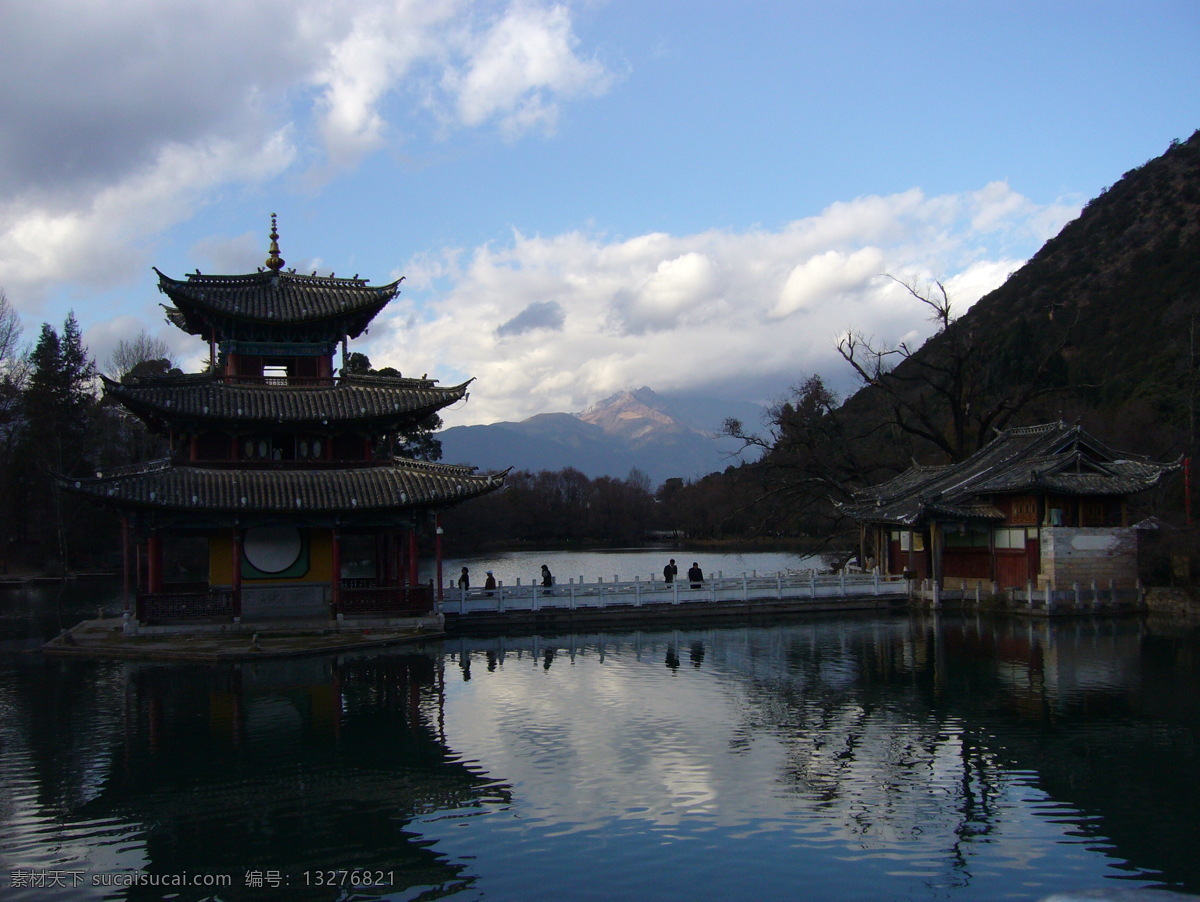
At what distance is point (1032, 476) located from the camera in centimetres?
3019

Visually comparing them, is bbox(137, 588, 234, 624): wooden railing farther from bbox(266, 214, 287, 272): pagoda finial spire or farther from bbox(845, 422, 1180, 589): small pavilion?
bbox(845, 422, 1180, 589): small pavilion

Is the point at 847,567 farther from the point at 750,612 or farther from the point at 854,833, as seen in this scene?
the point at 854,833

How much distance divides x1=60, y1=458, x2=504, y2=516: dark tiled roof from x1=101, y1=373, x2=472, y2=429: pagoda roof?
153 cm

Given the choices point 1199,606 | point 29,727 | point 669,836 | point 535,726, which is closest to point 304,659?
point 29,727

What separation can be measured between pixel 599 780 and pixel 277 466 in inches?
712

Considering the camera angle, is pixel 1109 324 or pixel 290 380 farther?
pixel 1109 324

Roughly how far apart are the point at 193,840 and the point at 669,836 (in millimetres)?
5749

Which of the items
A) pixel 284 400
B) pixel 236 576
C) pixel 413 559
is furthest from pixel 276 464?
pixel 413 559

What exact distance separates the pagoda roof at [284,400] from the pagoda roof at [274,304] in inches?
70.2

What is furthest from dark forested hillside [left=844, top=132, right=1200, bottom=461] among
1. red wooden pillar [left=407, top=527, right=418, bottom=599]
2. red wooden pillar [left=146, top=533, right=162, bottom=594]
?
red wooden pillar [left=146, top=533, right=162, bottom=594]

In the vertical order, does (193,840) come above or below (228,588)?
below

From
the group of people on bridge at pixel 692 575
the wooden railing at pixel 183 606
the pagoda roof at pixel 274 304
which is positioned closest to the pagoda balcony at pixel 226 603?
the wooden railing at pixel 183 606

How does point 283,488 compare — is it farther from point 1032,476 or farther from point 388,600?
point 1032,476

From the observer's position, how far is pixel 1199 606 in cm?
2967
